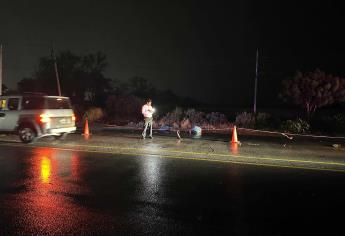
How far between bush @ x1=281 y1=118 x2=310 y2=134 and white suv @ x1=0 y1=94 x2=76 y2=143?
40.9 feet

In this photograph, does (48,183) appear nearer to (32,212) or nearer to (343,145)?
(32,212)

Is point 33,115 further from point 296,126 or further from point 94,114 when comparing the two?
point 296,126

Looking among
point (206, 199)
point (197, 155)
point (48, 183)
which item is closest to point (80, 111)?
point (197, 155)

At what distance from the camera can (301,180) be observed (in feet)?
29.1

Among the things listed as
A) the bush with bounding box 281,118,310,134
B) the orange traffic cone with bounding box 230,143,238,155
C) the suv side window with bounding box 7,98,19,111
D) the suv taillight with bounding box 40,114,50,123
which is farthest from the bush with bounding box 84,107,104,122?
the orange traffic cone with bounding box 230,143,238,155

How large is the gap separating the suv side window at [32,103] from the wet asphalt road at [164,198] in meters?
3.48

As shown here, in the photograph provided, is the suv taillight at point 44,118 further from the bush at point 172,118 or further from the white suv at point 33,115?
the bush at point 172,118

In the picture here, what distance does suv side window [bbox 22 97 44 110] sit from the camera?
14047 mm

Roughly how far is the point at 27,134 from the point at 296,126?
14.1 m

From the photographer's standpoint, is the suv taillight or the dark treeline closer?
the suv taillight

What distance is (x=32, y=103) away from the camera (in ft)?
46.5

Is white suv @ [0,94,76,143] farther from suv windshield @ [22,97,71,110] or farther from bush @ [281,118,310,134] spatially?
bush @ [281,118,310,134]

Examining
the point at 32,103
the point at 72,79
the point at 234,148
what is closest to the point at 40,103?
the point at 32,103

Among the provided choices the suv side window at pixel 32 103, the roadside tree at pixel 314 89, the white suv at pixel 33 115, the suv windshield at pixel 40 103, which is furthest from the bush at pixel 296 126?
the suv side window at pixel 32 103
